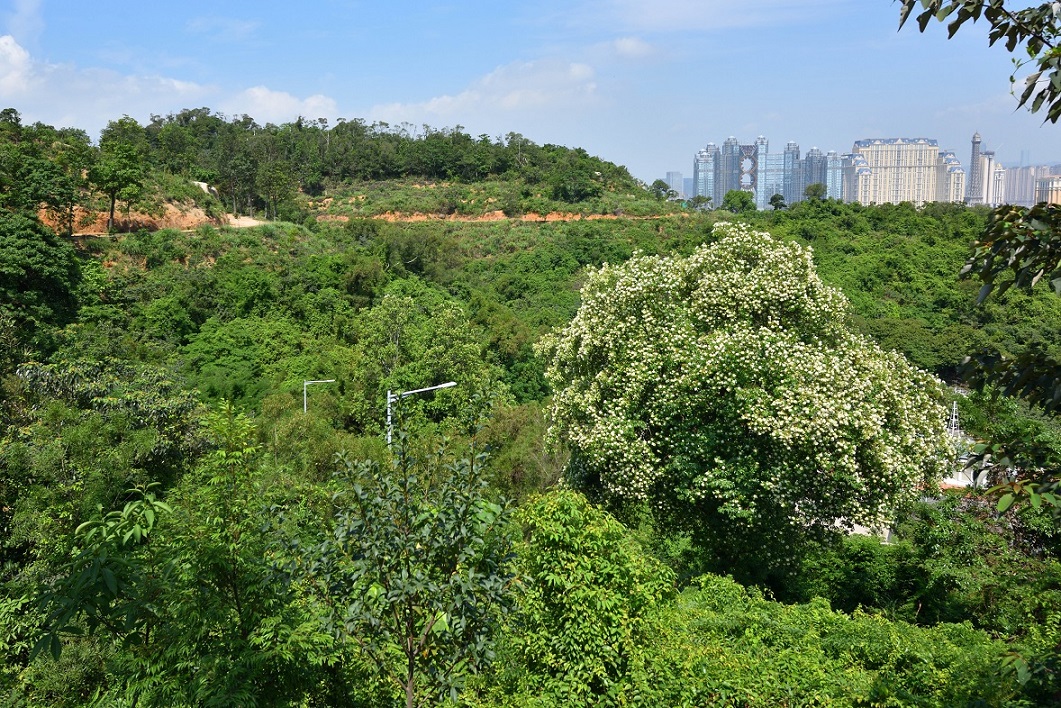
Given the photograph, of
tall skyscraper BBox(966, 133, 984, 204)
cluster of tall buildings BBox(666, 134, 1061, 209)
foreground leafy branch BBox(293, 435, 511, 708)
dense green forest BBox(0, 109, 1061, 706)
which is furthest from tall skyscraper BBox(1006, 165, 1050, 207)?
foreground leafy branch BBox(293, 435, 511, 708)

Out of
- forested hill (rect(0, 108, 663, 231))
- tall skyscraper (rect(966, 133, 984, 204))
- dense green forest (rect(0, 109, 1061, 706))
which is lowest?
dense green forest (rect(0, 109, 1061, 706))

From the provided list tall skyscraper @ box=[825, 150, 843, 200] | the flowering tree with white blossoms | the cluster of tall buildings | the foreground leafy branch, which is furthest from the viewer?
tall skyscraper @ box=[825, 150, 843, 200]

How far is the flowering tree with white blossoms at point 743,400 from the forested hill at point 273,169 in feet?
79.1

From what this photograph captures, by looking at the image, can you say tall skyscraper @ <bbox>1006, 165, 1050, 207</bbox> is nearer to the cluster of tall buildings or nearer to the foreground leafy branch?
the cluster of tall buildings

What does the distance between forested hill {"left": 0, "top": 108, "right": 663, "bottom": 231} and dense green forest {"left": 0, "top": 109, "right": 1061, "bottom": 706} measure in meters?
0.49

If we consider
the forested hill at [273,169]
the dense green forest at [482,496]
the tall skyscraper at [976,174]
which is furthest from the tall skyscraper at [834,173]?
the dense green forest at [482,496]

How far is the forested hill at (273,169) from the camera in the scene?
30469mm

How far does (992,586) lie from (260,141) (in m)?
51.2

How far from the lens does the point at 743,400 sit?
10398 mm

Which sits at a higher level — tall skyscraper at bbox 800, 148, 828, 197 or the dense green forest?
tall skyscraper at bbox 800, 148, 828, 197

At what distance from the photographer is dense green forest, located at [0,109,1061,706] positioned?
4.57 m

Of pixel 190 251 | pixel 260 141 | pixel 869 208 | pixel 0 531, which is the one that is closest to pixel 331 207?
pixel 260 141

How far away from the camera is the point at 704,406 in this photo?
1088 centimetres

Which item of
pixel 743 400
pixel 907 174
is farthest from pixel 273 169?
pixel 907 174
